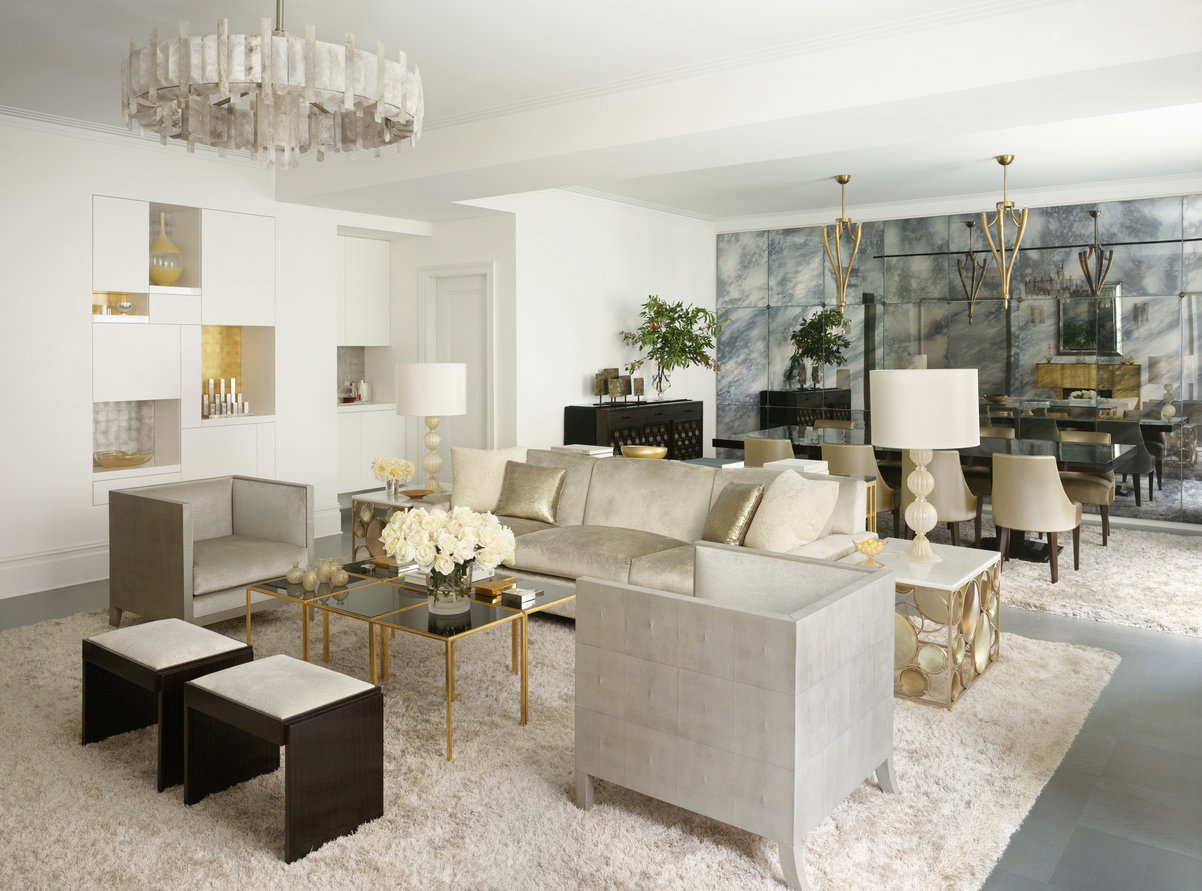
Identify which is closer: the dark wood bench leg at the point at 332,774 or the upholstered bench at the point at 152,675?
the dark wood bench leg at the point at 332,774

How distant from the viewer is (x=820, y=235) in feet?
30.6

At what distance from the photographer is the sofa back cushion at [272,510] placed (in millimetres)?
5016

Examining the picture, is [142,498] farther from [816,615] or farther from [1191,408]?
[1191,408]

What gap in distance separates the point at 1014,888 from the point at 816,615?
90cm

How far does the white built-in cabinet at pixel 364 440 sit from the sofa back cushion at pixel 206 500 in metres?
3.05

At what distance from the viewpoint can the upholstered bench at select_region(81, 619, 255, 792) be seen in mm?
Answer: 3080

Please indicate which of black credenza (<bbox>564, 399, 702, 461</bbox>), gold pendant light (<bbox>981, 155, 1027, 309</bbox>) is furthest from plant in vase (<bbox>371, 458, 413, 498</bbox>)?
gold pendant light (<bbox>981, 155, 1027, 309</bbox>)

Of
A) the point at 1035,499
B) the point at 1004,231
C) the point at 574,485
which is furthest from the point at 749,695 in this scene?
the point at 1004,231

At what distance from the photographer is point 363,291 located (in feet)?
27.2

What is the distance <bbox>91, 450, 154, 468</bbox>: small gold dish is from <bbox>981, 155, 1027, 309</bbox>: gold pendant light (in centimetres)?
623

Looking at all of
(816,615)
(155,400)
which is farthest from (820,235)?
(816,615)

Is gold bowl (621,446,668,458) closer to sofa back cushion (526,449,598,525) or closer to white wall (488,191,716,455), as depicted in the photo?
sofa back cushion (526,449,598,525)

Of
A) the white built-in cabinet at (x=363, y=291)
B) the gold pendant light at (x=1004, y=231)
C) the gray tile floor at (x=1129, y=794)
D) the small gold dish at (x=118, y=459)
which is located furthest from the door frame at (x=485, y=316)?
the gray tile floor at (x=1129, y=794)

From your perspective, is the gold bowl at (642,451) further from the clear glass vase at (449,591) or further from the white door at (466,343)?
the clear glass vase at (449,591)
